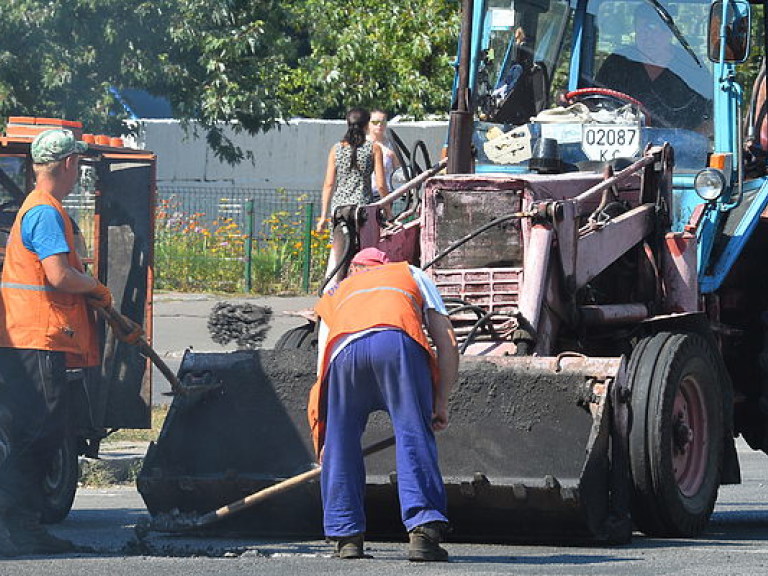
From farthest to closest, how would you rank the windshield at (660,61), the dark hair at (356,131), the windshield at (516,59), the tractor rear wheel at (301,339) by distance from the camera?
the dark hair at (356,131), the windshield at (516,59), the windshield at (660,61), the tractor rear wheel at (301,339)

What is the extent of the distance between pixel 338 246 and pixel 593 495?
217 centimetres

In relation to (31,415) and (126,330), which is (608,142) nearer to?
(126,330)

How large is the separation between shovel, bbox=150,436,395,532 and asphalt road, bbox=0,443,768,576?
3.1 inches

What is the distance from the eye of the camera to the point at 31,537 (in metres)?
7.50

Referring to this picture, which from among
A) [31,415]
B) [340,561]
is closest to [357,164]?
[31,415]

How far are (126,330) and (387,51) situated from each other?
1747 cm

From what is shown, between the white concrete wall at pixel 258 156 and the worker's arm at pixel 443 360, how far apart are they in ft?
66.2

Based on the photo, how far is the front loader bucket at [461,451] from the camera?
24.9 feet

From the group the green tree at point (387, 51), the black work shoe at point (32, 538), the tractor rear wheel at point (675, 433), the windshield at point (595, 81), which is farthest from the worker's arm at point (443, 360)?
the green tree at point (387, 51)

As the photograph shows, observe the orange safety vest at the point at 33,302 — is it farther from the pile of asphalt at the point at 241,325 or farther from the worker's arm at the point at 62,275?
the pile of asphalt at the point at 241,325

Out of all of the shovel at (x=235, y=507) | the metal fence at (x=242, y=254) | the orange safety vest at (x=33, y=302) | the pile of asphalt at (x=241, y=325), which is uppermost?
the orange safety vest at (x=33, y=302)

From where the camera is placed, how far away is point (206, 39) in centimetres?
1752

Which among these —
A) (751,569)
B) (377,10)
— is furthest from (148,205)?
(377,10)

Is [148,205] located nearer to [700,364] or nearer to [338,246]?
[338,246]
